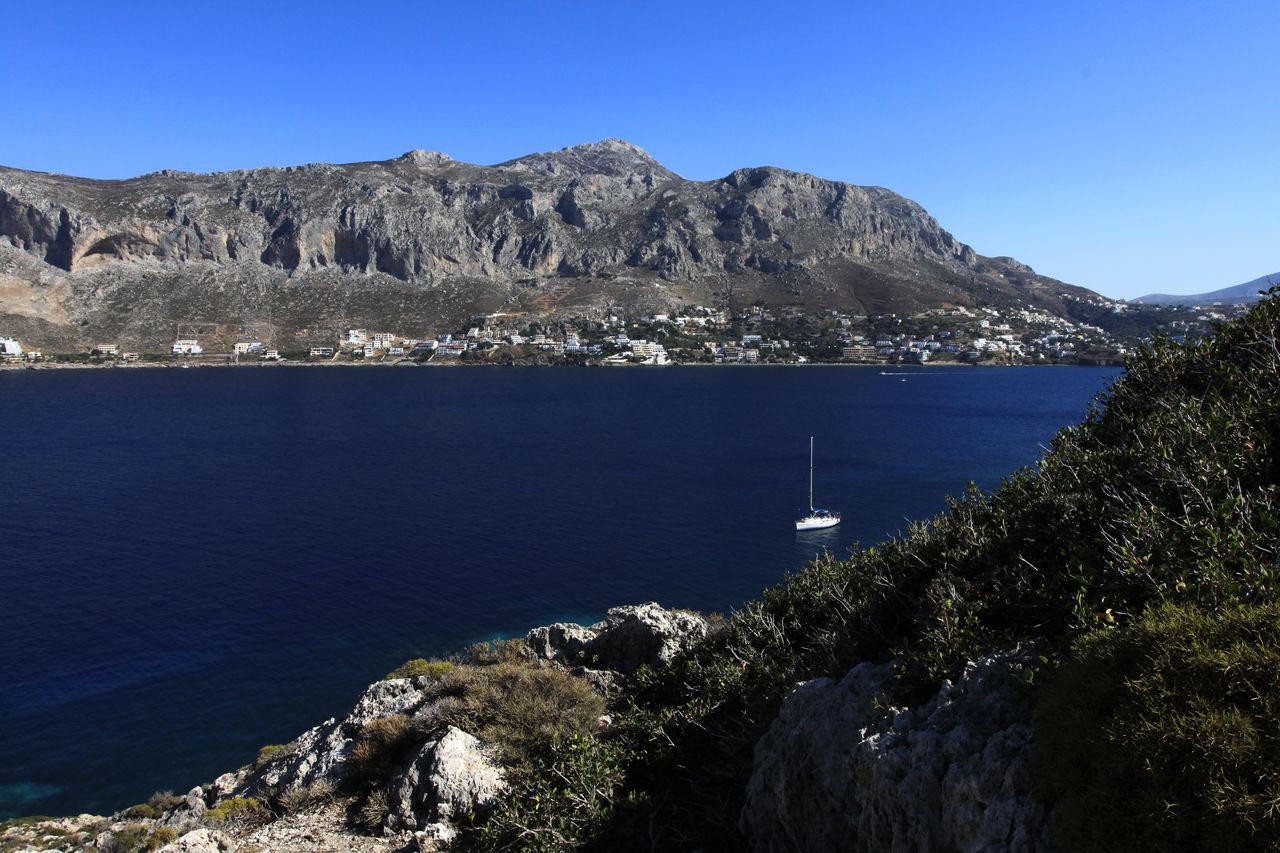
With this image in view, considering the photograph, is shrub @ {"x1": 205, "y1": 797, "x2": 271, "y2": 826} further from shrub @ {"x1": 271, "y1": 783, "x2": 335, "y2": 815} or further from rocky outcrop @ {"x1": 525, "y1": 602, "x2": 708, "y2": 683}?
rocky outcrop @ {"x1": 525, "y1": 602, "x2": 708, "y2": 683}

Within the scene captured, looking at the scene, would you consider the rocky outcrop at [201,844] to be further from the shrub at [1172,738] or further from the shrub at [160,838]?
the shrub at [1172,738]

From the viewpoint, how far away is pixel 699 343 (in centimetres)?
14350

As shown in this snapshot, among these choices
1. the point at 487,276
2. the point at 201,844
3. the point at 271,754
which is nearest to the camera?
the point at 201,844

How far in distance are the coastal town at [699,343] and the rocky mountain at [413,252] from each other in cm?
428

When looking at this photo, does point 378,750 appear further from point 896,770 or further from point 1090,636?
point 1090,636

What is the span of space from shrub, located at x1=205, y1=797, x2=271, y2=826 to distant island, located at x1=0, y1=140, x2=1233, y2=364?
12198cm

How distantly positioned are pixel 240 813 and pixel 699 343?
13574 centimetres

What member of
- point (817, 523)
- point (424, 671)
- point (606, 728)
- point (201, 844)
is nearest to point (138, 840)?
point (201, 844)

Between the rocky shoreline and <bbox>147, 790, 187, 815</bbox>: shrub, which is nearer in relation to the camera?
the rocky shoreline

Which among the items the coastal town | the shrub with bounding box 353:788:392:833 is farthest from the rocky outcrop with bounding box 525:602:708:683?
the coastal town

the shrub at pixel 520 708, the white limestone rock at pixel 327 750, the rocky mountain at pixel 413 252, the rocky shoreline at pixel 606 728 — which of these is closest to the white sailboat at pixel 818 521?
the rocky shoreline at pixel 606 728

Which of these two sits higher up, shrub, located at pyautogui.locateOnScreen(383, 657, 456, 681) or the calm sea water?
shrub, located at pyautogui.locateOnScreen(383, 657, 456, 681)

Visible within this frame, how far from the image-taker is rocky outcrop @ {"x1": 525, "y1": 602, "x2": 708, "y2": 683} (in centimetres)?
1492

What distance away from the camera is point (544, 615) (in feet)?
82.8
